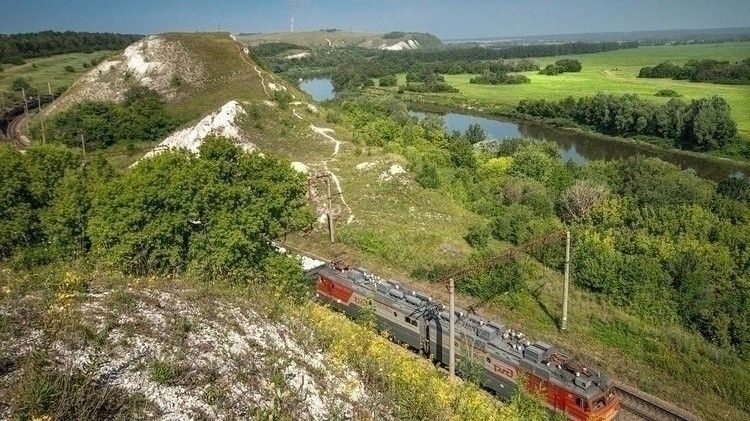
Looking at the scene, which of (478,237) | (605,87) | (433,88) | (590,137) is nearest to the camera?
(478,237)

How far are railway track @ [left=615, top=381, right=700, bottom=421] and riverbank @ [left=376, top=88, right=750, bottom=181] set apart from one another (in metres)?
57.0

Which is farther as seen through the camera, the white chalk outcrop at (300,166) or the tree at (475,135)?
the tree at (475,135)

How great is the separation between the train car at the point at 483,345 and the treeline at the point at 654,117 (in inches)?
2794

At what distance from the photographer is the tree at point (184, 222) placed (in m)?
22.7

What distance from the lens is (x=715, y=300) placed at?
28641 mm

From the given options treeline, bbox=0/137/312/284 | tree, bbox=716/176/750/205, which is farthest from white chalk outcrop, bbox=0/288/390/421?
tree, bbox=716/176/750/205

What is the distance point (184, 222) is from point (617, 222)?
3367cm

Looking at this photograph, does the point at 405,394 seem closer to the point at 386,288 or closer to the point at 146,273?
the point at 386,288

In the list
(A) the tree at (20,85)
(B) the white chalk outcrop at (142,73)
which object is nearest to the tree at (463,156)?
(B) the white chalk outcrop at (142,73)

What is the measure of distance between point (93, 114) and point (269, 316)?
2515 inches

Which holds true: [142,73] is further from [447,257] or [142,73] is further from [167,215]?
[167,215]

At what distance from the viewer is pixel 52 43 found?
135 metres

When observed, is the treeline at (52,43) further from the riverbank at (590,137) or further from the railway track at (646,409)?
the railway track at (646,409)

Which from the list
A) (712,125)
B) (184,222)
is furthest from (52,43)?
(712,125)
